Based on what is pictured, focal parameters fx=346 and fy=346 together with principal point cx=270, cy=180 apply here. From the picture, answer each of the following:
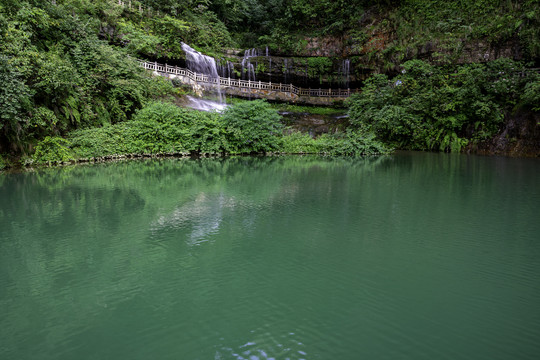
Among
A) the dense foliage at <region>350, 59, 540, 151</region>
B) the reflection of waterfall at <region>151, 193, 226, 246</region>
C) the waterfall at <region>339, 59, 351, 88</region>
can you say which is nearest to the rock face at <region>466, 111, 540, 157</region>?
the dense foliage at <region>350, 59, 540, 151</region>

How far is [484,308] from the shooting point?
3.24 meters

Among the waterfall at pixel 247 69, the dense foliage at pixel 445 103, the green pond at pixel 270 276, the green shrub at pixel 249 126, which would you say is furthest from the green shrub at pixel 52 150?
the waterfall at pixel 247 69

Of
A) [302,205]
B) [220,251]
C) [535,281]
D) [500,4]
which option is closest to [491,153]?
[500,4]

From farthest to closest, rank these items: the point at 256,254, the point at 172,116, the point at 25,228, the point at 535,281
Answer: the point at 172,116 < the point at 25,228 < the point at 256,254 < the point at 535,281

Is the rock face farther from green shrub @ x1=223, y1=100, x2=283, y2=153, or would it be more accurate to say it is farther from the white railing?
the white railing

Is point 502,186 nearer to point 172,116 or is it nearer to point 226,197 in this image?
point 226,197

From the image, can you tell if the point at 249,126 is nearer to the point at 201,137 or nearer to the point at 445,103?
the point at 201,137

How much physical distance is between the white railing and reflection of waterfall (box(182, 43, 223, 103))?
1.19 ft

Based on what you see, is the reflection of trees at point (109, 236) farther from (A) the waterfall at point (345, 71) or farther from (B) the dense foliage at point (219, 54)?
(A) the waterfall at point (345, 71)

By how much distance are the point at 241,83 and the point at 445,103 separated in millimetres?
16036

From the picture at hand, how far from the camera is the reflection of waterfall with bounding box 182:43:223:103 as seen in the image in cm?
2688

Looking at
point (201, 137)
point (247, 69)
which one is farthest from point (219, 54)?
point (201, 137)

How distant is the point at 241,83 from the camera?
2927cm

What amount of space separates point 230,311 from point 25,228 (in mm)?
4629
